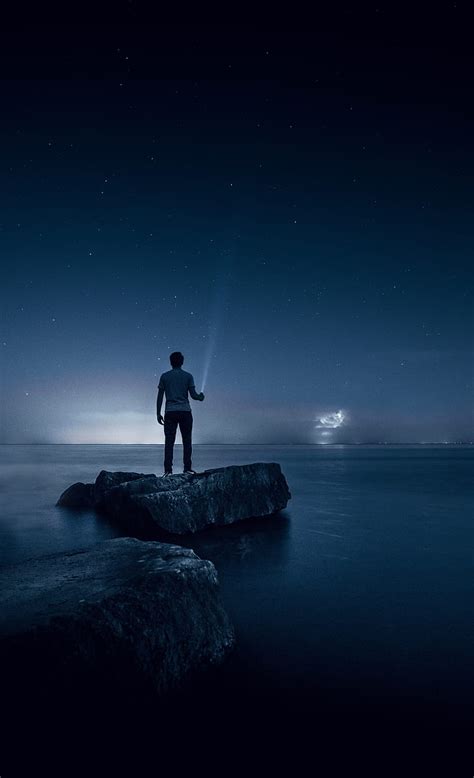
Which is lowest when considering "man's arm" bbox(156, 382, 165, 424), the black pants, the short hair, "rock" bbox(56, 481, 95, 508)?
"rock" bbox(56, 481, 95, 508)

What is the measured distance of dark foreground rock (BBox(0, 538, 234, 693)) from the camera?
198 cm

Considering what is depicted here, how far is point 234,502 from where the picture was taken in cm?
711

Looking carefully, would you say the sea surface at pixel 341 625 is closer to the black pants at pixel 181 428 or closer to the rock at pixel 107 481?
the rock at pixel 107 481

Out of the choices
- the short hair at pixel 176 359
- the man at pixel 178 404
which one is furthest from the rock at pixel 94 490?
the short hair at pixel 176 359

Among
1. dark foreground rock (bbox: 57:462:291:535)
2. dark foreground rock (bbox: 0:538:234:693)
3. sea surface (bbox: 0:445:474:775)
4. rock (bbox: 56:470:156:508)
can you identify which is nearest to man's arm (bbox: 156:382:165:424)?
dark foreground rock (bbox: 57:462:291:535)

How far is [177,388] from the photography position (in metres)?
7.15

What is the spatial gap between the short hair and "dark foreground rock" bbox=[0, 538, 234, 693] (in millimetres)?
4615

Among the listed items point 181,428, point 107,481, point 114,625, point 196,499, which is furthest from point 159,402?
point 114,625

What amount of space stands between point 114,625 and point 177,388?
203 inches

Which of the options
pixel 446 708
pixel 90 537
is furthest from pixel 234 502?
pixel 446 708

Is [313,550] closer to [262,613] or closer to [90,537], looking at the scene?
[262,613]

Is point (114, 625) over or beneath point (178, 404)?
beneath

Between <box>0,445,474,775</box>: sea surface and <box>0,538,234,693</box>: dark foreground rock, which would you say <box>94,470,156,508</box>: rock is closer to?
<box>0,445,474,775</box>: sea surface

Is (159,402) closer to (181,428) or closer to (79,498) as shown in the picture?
(181,428)
